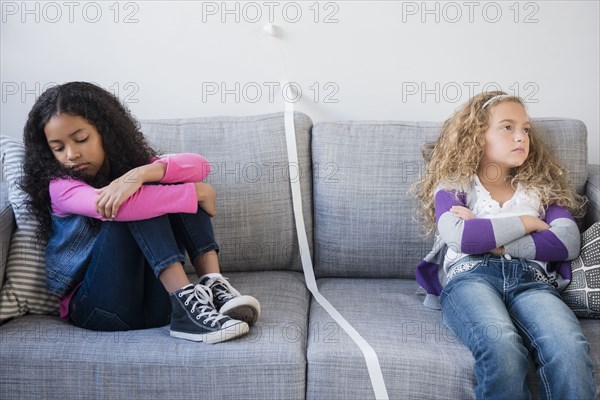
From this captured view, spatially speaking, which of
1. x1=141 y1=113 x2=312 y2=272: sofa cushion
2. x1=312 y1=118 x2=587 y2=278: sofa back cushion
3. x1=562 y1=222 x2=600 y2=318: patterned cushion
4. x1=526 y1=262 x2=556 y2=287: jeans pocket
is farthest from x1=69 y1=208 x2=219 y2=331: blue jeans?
x1=562 y1=222 x2=600 y2=318: patterned cushion

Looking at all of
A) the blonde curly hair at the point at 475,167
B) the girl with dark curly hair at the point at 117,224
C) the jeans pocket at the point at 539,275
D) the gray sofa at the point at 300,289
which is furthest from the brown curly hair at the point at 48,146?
the jeans pocket at the point at 539,275

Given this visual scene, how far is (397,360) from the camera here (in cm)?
172

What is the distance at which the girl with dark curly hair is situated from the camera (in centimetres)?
183

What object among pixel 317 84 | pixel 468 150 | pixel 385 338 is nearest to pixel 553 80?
pixel 468 150

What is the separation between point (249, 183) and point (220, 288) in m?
0.43

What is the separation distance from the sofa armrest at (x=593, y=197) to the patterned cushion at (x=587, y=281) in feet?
0.51

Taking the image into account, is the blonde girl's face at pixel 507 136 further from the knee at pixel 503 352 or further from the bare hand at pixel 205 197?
the bare hand at pixel 205 197

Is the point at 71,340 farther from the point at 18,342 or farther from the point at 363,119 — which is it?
the point at 363,119

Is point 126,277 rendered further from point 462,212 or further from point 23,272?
point 462,212

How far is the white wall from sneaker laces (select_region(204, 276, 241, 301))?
0.79 metres

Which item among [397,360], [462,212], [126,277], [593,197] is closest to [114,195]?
[126,277]


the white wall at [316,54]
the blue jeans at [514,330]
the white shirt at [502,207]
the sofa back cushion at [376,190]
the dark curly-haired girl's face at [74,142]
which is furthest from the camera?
the white wall at [316,54]

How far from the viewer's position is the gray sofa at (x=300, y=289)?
1.72 meters

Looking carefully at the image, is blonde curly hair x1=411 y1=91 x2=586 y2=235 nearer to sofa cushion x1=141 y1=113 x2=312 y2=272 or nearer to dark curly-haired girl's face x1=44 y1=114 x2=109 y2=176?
sofa cushion x1=141 y1=113 x2=312 y2=272
